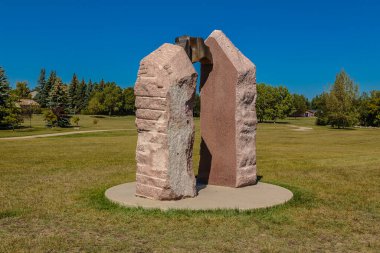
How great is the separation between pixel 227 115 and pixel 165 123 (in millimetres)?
2682

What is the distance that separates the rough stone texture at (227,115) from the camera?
38.6 ft

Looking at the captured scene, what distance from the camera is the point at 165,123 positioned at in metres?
9.84

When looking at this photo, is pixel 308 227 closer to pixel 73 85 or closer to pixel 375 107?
pixel 375 107

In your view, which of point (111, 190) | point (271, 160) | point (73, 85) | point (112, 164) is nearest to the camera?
point (111, 190)

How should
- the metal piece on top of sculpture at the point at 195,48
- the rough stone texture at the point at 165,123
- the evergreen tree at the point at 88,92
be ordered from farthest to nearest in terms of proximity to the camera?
the evergreen tree at the point at 88,92, the metal piece on top of sculpture at the point at 195,48, the rough stone texture at the point at 165,123

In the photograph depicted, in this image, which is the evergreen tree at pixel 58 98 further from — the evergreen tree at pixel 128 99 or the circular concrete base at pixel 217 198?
the circular concrete base at pixel 217 198

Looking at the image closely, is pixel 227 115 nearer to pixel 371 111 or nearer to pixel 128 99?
pixel 371 111

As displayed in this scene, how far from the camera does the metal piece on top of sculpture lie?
36.2 ft

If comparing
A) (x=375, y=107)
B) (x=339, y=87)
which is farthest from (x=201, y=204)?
(x=375, y=107)

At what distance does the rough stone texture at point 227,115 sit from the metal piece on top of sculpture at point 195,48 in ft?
1.14

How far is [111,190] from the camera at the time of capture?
37.3ft

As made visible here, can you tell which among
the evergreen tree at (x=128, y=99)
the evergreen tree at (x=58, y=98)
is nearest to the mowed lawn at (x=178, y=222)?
the evergreen tree at (x=58, y=98)

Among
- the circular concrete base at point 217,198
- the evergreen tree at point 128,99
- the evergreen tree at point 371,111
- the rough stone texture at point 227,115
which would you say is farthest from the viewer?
the evergreen tree at point 128,99

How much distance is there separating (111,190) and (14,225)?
3376 mm
